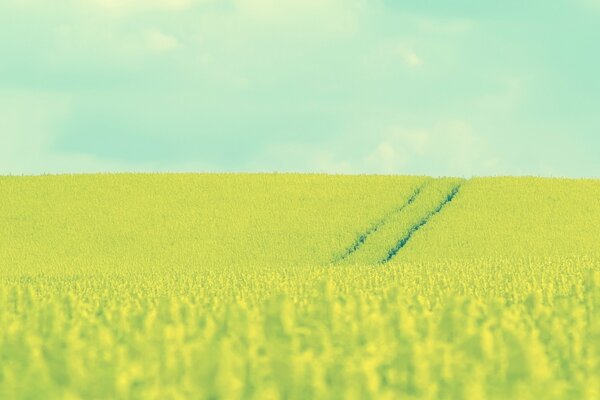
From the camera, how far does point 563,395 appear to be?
8586 millimetres

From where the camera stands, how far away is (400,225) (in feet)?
165

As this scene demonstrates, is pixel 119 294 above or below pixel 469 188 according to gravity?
below

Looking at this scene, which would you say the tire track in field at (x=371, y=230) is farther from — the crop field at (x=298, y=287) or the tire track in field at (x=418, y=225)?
the tire track in field at (x=418, y=225)

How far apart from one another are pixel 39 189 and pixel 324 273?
33444 millimetres

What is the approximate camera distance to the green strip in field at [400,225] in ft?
149

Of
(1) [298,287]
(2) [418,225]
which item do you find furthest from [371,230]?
(1) [298,287]

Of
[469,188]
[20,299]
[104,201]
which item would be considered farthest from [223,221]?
[20,299]

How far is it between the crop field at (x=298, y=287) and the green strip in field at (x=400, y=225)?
0.17m

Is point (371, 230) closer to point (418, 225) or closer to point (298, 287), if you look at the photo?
point (418, 225)

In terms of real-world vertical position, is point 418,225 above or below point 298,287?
above

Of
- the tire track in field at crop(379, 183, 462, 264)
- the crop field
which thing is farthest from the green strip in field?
the crop field

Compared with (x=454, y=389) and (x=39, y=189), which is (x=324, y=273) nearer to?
(x=454, y=389)

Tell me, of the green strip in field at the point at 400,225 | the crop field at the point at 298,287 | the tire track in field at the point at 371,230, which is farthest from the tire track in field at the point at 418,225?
the tire track in field at the point at 371,230

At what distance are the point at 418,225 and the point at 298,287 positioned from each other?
24.0 metres
